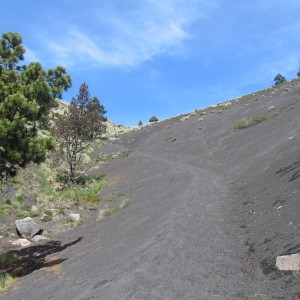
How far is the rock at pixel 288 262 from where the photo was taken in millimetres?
8906

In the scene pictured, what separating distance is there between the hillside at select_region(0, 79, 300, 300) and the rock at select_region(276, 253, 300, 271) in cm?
16

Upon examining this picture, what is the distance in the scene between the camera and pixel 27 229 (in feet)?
65.7

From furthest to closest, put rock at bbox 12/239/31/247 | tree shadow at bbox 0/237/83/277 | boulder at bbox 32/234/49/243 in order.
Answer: boulder at bbox 32/234/49/243
rock at bbox 12/239/31/247
tree shadow at bbox 0/237/83/277

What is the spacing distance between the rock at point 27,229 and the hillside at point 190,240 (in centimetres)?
136

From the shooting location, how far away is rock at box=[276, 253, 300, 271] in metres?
8.91

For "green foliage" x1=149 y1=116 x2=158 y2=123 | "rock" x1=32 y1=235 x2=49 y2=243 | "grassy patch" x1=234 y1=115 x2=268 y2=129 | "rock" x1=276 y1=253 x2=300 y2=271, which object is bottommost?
"rock" x1=276 y1=253 x2=300 y2=271

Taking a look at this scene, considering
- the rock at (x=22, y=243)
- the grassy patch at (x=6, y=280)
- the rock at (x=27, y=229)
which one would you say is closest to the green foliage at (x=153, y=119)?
the rock at (x=27, y=229)

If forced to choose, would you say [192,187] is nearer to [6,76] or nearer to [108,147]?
[6,76]

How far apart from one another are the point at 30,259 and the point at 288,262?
36.9ft

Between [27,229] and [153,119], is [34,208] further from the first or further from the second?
[153,119]

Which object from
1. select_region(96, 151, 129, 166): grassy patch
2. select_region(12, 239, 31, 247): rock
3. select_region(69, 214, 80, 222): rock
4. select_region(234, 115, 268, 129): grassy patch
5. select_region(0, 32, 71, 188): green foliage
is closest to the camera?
select_region(0, 32, 71, 188): green foliage

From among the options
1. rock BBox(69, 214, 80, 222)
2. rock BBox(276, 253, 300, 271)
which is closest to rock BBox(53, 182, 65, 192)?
rock BBox(69, 214, 80, 222)

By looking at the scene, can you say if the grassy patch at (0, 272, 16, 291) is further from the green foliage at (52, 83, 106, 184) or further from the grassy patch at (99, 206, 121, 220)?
the green foliage at (52, 83, 106, 184)

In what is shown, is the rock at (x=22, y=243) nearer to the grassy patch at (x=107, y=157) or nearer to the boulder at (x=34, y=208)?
the boulder at (x=34, y=208)
